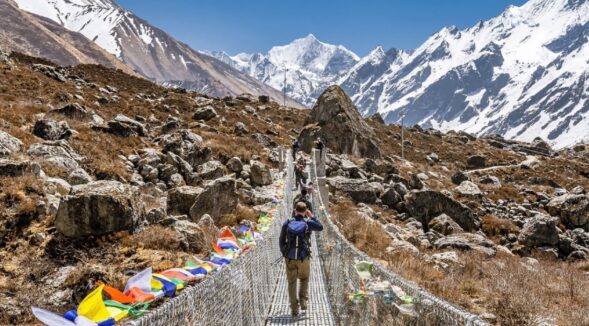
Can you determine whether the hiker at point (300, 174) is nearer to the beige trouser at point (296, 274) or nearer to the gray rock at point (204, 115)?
the beige trouser at point (296, 274)

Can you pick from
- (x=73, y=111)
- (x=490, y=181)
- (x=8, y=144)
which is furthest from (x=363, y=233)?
(x=490, y=181)

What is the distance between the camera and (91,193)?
9852 millimetres

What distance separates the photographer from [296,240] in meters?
7.96

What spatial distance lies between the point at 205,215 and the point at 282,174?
1263 centimetres

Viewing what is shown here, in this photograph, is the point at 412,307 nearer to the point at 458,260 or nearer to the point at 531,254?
the point at 458,260

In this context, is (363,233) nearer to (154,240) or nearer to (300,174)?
(154,240)

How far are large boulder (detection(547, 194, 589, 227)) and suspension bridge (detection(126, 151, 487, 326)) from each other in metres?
19.9

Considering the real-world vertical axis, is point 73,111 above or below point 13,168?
above

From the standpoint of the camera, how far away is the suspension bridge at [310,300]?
4.15m

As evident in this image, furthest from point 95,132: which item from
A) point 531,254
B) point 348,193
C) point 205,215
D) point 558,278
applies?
point 531,254

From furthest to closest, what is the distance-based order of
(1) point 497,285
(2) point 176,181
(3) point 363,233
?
(2) point 176,181 < (3) point 363,233 < (1) point 497,285

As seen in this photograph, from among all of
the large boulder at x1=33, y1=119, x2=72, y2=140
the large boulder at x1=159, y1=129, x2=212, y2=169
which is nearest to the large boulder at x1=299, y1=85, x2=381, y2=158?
the large boulder at x1=159, y1=129, x2=212, y2=169

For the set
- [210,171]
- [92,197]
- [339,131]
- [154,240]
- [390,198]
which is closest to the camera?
[92,197]

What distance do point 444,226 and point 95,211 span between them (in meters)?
15.8
